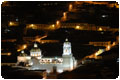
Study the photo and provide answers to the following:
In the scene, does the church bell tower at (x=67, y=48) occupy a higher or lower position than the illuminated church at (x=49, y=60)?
higher

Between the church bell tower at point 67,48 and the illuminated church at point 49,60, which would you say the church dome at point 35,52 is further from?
the church bell tower at point 67,48

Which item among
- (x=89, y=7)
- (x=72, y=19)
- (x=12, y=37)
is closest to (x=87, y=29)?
(x=72, y=19)

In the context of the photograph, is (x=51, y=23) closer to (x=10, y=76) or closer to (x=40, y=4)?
(x=40, y=4)

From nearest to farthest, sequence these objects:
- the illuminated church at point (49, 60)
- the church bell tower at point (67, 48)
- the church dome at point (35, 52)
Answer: the church bell tower at point (67, 48), the illuminated church at point (49, 60), the church dome at point (35, 52)

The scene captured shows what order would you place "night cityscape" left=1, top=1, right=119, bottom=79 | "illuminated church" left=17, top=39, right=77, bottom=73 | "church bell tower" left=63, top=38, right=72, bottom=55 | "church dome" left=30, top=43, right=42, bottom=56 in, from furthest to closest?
"church dome" left=30, top=43, right=42, bottom=56, "illuminated church" left=17, top=39, right=77, bottom=73, "church bell tower" left=63, top=38, right=72, bottom=55, "night cityscape" left=1, top=1, right=119, bottom=79

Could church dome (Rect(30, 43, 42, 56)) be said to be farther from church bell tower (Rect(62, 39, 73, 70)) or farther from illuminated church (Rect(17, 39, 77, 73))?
church bell tower (Rect(62, 39, 73, 70))

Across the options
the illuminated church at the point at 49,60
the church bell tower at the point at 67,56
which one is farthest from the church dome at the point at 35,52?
Result: the church bell tower at the point at 67,56

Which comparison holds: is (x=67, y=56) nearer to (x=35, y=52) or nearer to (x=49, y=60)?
(x=49, y=60)

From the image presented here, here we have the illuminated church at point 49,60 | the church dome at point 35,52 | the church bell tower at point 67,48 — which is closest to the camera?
the church bell tower at point 67,48

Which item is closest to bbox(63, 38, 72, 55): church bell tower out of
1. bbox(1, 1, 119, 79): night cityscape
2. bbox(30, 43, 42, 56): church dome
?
bbox(1, 1, 119, 79): night cityscape
